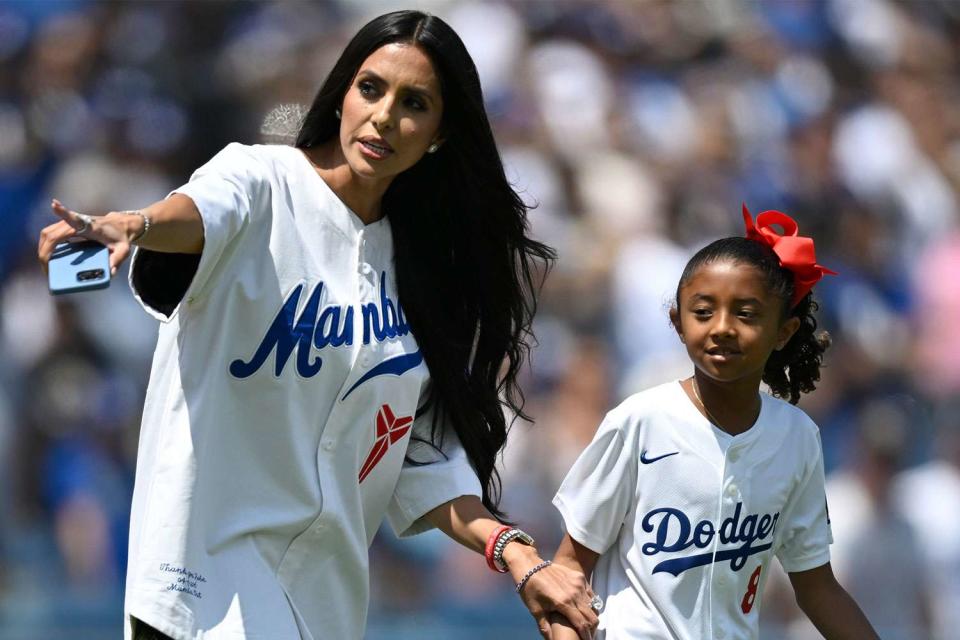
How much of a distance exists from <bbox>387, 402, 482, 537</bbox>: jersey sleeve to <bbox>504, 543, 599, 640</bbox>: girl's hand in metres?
0.31

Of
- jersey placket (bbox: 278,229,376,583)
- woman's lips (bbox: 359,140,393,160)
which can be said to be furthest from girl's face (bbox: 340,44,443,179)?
jersey placket (bbox: 278,229,376,583)

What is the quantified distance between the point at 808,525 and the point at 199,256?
5.40ft

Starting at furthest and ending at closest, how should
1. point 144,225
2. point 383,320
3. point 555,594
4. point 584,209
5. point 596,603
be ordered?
1. point 584,209
2. point 383,320
3. point 596,603
4. point 555,594
5. point 144,225

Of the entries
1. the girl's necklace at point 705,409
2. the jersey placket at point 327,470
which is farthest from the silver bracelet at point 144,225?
the girl's necklace at point 705,409

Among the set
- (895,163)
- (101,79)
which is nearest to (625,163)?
(895,163)

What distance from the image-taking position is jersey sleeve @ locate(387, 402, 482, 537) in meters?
3.64

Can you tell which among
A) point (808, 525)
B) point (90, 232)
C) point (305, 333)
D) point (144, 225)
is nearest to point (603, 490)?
point (808, 525)

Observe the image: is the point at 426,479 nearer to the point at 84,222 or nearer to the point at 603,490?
the point at 603,490

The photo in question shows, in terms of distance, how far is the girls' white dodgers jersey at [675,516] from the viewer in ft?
11.6

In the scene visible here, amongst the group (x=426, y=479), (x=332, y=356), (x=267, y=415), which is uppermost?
(x=332, y=356)

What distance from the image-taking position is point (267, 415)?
3307 mm

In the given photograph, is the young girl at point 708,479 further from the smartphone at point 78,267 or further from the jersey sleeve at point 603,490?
the smartphone at point 78,267

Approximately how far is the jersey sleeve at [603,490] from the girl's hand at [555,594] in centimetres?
21

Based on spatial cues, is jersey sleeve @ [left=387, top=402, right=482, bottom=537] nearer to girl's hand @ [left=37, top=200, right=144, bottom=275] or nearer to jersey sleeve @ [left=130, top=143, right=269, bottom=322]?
jersey sleeve @ [left=130, top=143, right=269, bottom=322]
